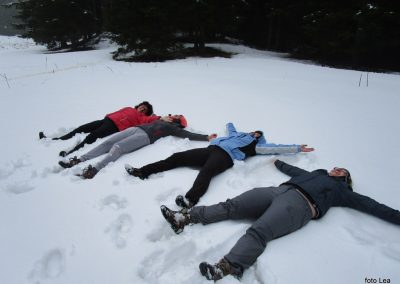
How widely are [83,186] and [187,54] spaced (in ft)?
39.6

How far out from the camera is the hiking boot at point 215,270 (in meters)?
2.41

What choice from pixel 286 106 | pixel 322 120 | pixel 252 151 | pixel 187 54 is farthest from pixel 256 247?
pixel 187 54

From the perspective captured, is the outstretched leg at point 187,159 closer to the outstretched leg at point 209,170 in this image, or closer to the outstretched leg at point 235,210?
the outstretched leg at point 209,170

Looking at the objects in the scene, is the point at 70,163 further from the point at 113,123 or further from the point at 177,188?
the point at 177,188

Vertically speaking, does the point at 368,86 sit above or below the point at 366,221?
above

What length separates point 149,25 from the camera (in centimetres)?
1252

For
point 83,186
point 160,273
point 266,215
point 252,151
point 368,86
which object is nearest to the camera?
point 160,273

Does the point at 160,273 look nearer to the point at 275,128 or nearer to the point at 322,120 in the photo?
the point at 275,128

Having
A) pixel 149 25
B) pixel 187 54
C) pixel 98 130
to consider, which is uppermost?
pixel 149 25

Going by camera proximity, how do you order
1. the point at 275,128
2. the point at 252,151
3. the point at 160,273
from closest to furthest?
the point at 160,273, the point at 252,151, the point at 275,128

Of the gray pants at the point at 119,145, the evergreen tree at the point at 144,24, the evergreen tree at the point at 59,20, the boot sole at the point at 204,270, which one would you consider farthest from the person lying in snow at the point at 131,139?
A: the evergreen tree at the point at 59,20

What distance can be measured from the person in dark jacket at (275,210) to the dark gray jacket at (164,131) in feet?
6.61

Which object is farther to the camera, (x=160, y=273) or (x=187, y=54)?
(x=187, y=54)

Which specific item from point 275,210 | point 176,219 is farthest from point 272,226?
point 176,219
